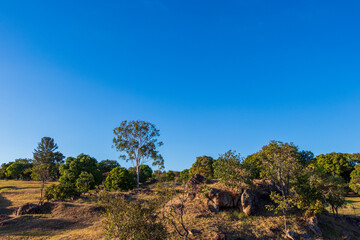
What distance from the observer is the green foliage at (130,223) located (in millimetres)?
14281

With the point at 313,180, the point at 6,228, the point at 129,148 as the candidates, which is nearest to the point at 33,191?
the point at 129,148

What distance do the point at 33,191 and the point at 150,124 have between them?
1224 inches

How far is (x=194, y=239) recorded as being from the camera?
19.3 m

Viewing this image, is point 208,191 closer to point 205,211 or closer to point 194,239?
point 205,211

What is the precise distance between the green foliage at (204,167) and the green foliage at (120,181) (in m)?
29.9

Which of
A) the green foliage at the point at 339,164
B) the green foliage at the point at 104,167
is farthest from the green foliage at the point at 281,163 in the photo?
the green foliage at the point at 339,164

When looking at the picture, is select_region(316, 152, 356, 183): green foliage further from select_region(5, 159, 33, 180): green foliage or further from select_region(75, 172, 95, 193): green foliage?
select_region(5, 159, 33, 180): green foliage

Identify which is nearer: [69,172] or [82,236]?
[82,236]

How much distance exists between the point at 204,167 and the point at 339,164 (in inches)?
1717

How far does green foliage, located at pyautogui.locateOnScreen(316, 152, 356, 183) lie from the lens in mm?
67312

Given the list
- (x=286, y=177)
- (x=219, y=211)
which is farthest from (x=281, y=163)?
(x=219, y=211)

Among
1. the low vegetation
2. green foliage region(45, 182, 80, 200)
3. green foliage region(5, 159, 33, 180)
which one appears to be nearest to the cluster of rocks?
the low vegetation

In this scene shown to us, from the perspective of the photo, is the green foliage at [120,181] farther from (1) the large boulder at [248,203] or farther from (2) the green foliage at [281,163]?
(2) the green foliage at [281,163]

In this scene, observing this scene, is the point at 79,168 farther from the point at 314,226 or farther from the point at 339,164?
the point at 339,164
